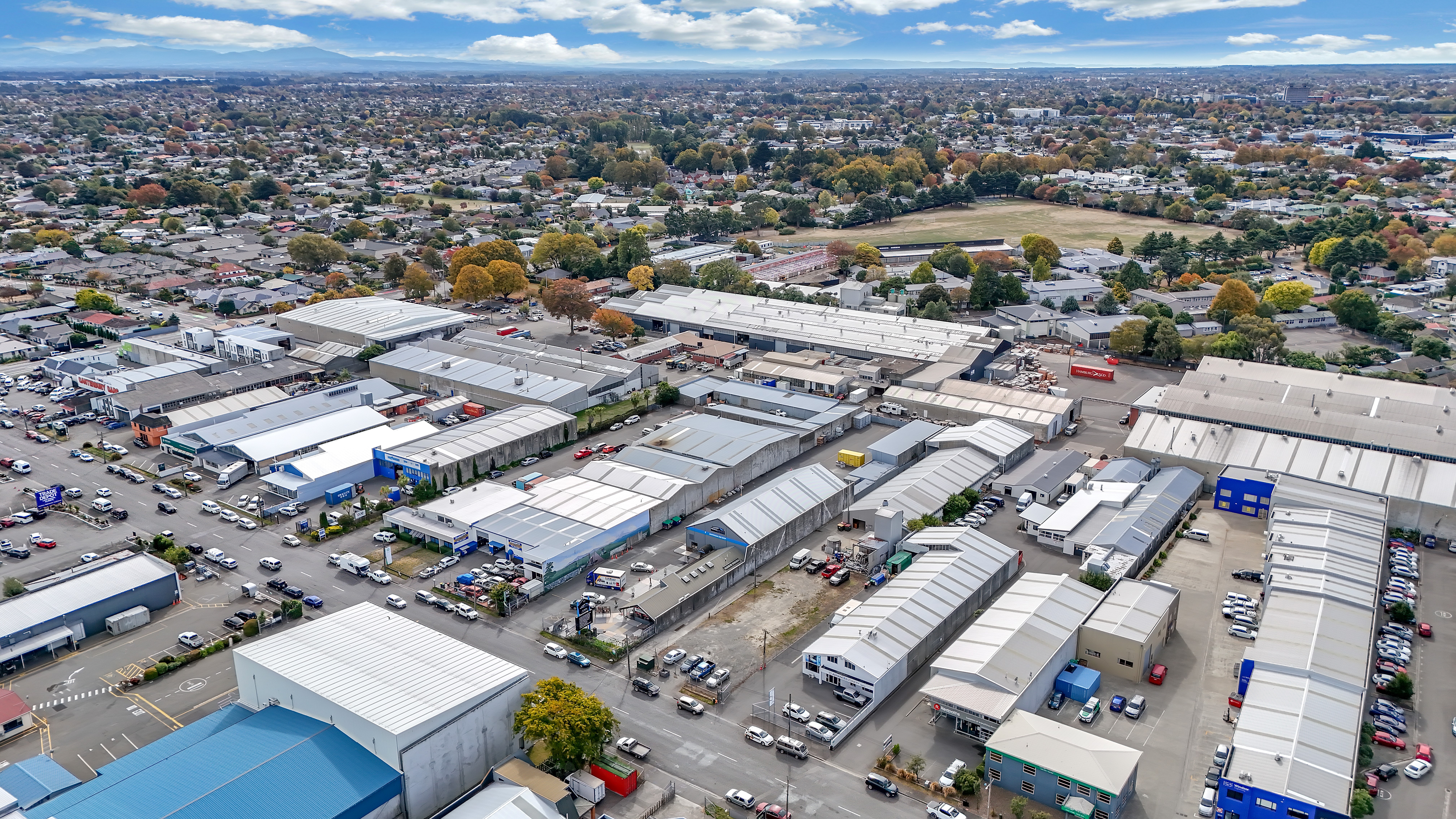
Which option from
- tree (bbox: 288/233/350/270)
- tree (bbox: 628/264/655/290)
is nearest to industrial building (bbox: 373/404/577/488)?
tree (bbox: 628/264/655/290)

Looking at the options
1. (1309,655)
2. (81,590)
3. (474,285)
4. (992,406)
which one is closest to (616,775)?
(1309,655)

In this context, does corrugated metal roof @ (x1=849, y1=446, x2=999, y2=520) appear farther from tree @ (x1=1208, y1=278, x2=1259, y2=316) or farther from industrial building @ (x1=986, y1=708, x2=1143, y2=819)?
tree @ (x1=1208, y1=278, x2=1259, y2=316)

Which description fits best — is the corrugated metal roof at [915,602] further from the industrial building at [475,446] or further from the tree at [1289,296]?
the tree at [1289,296]

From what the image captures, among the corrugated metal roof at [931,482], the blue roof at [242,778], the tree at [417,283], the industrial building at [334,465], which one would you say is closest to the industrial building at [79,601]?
the industrial building at [334,465]

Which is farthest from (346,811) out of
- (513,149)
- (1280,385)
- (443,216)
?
(513,149)

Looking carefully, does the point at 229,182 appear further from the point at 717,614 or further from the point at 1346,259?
the point at 1346,259

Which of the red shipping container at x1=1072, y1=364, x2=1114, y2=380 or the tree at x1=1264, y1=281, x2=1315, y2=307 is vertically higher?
the tree at x1=1264, y1=281, x2=1315, y2=307
